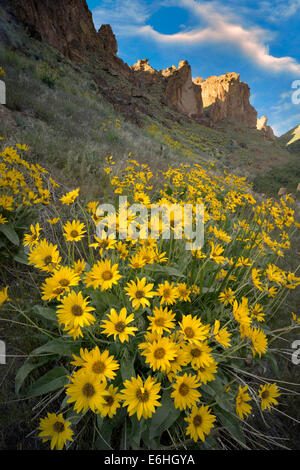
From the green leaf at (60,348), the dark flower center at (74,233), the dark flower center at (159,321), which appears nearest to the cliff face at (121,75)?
the dark flower center at (74,233)

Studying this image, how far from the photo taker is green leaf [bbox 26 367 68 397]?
145 centimetres

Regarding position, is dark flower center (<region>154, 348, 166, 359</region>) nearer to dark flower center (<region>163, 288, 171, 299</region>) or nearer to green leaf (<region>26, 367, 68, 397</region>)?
dark flower center (<region>163, 288, 171, 299</region>)

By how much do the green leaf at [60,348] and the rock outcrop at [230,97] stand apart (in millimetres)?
70887

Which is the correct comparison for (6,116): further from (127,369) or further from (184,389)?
(184,389)

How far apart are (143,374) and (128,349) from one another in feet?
0.75

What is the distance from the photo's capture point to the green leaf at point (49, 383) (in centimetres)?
145

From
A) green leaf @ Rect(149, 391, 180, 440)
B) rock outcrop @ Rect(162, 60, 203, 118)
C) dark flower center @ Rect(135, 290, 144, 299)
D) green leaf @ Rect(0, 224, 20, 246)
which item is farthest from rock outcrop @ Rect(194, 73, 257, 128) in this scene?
green leaf @ Rect(149, 391, 180, 440)

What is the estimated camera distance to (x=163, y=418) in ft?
4.20

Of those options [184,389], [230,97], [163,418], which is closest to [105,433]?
[163,418]

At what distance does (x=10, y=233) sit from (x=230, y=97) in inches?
3239

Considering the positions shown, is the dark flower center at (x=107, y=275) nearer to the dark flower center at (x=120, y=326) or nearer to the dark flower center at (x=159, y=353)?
the dark flower center at (x=120, y=326)

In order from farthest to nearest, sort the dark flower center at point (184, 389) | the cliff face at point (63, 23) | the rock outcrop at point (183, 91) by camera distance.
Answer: the rock outcrop at point (183, 91), the cliff face at point (63, 23), the dark flower center at point (184, 389)
